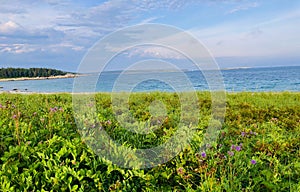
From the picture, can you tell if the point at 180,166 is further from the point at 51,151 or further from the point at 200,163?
the point at 51,151

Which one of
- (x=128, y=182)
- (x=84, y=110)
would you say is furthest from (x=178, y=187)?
(x=84, y=110)

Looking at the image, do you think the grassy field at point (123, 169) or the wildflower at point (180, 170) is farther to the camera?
the wildflower at point (180, 170)

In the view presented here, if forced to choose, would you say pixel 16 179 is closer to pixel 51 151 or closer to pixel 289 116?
pixel 51 151

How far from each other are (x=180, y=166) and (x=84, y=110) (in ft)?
7.06

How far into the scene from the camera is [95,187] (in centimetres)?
318

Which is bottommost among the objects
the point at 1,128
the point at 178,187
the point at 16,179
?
the point at 178,187

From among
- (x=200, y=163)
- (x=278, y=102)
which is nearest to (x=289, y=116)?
(x=278, y=102)

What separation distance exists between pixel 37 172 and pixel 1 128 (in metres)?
1.28

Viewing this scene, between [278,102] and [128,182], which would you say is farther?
[278,102]

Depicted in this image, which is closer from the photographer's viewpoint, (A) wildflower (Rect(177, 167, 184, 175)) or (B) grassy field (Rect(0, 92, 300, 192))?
(B) grassy field (Rect(0, 92, 300, 192))

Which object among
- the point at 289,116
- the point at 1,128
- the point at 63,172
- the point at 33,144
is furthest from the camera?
the point at 289,116

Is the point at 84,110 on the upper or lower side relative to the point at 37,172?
upper

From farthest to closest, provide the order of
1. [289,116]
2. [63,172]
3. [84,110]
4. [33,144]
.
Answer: [289,116] < [84,110] < [33,144] < [63,172]

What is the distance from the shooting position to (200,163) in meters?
3.34
